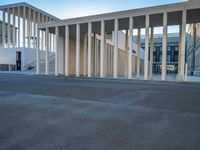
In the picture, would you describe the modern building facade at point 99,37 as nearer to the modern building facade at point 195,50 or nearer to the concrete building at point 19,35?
the concrete building at point 19,35

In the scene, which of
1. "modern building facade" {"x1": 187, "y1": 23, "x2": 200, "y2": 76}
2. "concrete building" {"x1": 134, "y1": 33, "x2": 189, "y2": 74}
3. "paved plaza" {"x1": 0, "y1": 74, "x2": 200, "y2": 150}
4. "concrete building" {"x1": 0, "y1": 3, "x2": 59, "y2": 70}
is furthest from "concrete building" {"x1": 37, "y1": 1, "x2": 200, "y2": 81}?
"concrete building" {"x1": 134, "y1": 33, "x2": 189, "y2": 74}

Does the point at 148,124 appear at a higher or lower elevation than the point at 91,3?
lower

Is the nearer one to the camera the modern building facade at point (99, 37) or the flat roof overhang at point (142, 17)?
the flat roof overhang at point (142, 17)

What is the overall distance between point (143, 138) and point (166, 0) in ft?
72.0

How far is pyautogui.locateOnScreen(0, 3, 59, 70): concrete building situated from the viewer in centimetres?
3238

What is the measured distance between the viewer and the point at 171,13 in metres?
15.1

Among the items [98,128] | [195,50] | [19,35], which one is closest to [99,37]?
[195,50]

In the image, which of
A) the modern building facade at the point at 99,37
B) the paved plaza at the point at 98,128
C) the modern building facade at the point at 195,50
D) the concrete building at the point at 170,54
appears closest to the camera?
the paved plaza at the point at 98,128

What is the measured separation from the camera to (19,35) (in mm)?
35344

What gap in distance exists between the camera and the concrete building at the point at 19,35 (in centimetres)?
3238

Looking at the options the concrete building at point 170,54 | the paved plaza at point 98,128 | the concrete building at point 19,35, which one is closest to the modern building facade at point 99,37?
the concrete building at point 19,35

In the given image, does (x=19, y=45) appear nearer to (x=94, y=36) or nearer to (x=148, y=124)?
(x=94, y=36)

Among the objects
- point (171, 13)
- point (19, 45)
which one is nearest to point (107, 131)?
point (171, 13)

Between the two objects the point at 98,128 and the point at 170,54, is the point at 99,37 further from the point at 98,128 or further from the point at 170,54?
the point at 170,54
